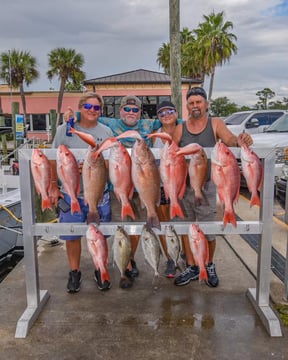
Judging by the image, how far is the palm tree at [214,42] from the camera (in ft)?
86.8

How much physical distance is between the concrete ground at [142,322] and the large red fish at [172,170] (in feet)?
3.31

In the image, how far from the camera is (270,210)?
3.10 m

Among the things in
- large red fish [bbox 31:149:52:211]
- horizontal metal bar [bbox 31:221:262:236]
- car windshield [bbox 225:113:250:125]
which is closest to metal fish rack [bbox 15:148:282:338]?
horizontal metal bar [bbox 31:221:262:236]

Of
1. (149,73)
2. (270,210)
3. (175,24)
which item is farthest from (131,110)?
(149,73)

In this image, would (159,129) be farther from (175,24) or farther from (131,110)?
(175,24)

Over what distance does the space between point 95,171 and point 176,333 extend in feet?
4.62

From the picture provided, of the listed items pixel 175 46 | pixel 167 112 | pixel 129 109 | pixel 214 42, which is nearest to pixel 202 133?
pixel 167 112

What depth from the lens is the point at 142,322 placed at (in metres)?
3.07

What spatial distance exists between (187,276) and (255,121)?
9.57 meters

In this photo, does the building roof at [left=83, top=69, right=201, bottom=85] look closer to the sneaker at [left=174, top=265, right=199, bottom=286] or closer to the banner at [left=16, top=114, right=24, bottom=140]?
the banner at [left=16, top=114, right=24, bottom=140]

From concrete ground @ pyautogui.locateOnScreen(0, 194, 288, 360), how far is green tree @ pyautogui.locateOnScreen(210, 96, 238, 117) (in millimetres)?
49894

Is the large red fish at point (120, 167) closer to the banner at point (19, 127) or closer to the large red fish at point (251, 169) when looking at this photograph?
the large red fish at point (251, 169)

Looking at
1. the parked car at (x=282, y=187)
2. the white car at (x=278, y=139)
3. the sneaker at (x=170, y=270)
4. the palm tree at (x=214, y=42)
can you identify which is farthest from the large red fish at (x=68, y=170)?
the palm tree at (x=214, y=42)

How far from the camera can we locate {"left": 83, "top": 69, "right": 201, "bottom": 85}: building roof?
23.2 meters
